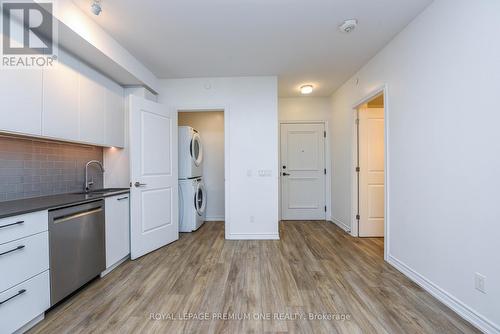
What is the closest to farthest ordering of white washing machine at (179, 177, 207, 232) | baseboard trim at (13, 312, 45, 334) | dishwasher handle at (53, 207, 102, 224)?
baseboard trim at (13, 312, 45, 334) < dishwasher handle at (53, 207, 102, 224) < white washing machine at (179, 177, 207, 232)

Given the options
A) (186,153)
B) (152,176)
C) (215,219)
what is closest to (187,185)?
(186,153)

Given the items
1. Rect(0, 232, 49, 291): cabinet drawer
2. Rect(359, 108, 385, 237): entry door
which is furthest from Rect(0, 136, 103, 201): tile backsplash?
Rect(359, 108, 385, 237): entry door

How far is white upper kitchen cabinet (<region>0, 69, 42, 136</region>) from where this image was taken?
149 cm

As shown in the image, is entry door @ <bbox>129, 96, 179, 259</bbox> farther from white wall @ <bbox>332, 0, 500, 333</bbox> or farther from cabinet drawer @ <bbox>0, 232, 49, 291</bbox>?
white wall @ <bbox>332, 0, 500, 333</bbox>

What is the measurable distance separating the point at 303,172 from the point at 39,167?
389 cm

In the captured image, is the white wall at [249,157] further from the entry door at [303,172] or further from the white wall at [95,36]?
the entry door at [303,172]

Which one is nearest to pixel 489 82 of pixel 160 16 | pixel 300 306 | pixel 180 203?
pixel 300 306

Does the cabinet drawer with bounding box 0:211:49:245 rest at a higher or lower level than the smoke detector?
lower

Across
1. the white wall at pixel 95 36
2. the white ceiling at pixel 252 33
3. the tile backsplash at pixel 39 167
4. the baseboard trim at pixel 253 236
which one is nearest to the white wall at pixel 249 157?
the baseboard trim at pixel 253 236

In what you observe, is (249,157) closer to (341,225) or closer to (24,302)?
(341,225)

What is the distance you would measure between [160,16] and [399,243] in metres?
3.33

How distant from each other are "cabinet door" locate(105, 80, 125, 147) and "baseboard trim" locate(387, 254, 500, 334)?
3.62 metres

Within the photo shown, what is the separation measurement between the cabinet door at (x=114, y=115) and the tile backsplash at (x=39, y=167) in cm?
32

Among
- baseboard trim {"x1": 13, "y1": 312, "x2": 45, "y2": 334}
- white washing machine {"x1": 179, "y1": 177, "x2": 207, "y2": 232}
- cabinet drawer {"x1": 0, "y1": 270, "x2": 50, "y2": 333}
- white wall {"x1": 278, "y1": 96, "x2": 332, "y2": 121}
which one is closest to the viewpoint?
cabinet drawer {"x1": 0, "y1": 270, "x2": 50, "y2": 333}
